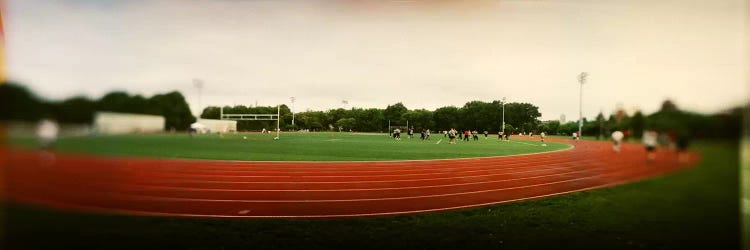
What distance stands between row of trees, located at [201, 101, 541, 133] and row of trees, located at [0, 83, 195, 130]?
41.4 inches

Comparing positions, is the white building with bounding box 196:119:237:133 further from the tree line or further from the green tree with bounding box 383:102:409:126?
the green tree with bounding box 383:102:409:126

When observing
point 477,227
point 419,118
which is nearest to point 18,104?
point 419,118

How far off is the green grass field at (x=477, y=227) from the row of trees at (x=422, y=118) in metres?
1.37

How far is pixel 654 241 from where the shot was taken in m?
3.53

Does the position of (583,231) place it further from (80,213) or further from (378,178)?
(80,213)

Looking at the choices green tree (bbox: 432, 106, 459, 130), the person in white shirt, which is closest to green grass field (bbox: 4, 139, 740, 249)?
the person in white shirt

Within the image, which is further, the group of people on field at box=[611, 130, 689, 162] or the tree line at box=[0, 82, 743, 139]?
the group of people on field at box=[611, 130, 689, 162]

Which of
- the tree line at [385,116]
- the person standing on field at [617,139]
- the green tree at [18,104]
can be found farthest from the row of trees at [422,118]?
the green tree at [18,104]

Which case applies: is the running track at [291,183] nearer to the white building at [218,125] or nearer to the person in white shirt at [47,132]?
the person in white shirt at [47,132]

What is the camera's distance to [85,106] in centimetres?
358

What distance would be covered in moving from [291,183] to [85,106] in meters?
3.36

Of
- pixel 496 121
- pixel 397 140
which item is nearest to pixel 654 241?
pixel 496 121

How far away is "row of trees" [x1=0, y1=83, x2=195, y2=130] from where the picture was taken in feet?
11.0

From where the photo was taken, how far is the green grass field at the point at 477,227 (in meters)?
3.42
